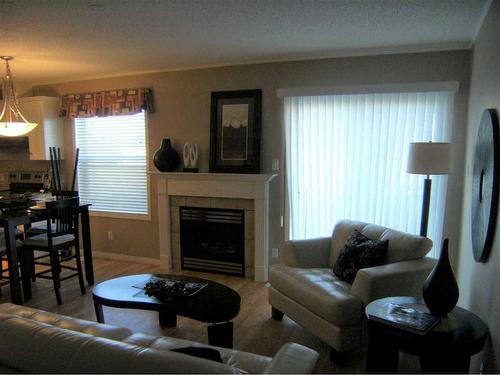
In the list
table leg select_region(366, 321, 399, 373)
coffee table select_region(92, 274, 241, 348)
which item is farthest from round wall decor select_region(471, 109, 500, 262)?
coffee table select_region(92, 274, 241, 348)

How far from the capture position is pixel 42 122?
15.8ft

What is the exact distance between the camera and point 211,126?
4.17m

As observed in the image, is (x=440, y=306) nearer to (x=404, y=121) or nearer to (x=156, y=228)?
(x=404, y=121)

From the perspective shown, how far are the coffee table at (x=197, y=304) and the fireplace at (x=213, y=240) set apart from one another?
58.2 inches

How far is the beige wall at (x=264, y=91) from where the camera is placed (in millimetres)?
3354

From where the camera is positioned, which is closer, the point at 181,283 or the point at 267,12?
the point at 267,12

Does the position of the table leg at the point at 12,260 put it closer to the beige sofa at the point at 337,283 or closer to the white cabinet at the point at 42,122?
the white cabinet at the point at 42,122

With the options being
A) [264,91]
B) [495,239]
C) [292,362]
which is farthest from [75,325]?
[264,91]

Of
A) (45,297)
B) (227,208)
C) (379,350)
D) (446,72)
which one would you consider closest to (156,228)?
(227,208)

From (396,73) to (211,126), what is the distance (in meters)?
2.01

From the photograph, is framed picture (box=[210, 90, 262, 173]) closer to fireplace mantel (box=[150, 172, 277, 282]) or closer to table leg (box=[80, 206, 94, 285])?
fireplace mantel (box=[150, 172, 277, 282])

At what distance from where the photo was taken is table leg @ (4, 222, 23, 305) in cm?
318

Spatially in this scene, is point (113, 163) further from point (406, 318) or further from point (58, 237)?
point (406, 318)

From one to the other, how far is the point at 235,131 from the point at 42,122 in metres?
2.70
